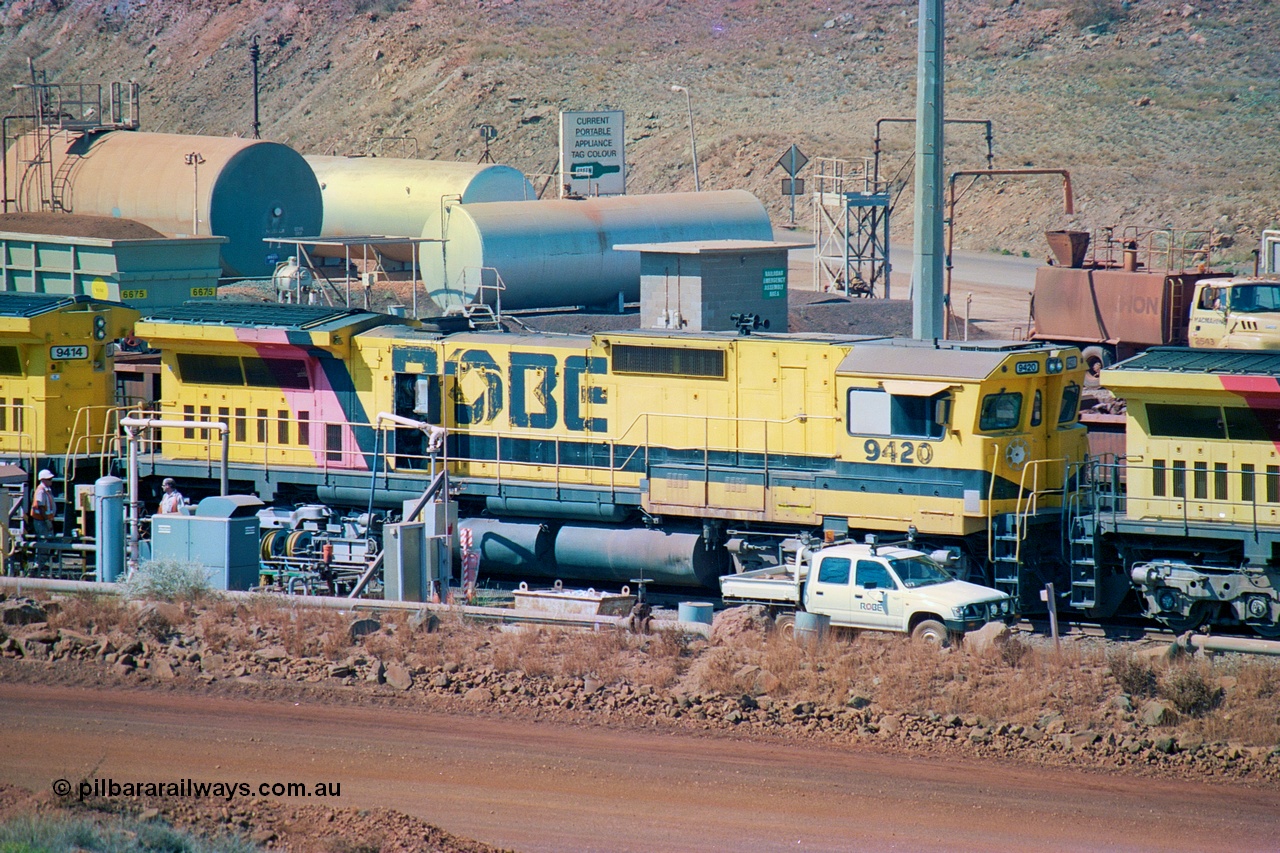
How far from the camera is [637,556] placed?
73.3 ft

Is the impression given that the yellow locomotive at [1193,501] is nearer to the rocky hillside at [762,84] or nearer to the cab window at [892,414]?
the cab window at [892,414]

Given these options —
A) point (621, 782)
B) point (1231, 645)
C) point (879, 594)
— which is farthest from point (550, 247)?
point (621, 782)

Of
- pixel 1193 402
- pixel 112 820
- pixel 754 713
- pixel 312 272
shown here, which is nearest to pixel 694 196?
pixel 312 272

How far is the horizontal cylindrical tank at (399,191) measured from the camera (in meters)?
46.1

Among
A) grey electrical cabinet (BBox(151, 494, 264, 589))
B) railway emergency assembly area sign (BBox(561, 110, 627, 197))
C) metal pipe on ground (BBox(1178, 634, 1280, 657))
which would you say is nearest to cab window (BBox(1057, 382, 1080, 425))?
metal pipe on ground (BBox(1178, 634, 1280, 657))

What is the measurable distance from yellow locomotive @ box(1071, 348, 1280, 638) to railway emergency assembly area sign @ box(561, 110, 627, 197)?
29.4 m

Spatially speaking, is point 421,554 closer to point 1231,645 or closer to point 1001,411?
point 1001,411

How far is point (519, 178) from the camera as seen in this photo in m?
47.9

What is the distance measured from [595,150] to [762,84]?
1328 inches

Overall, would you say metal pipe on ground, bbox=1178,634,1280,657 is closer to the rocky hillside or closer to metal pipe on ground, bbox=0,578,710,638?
metal pipe on ground, bbox=0,578,710,638

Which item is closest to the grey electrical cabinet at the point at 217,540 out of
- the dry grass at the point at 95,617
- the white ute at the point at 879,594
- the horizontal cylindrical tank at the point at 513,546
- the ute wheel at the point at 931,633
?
the dry grass at the point at 95,617

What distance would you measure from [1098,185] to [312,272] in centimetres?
3392

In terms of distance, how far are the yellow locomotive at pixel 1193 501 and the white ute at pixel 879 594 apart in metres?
1.62

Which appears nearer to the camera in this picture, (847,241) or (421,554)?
(421,554)
